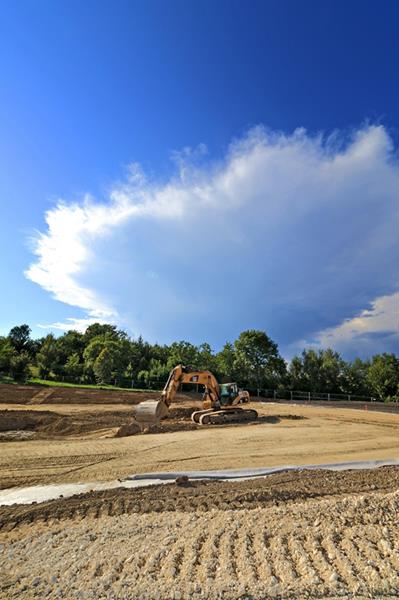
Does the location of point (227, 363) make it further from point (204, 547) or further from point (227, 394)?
point (204, 547)

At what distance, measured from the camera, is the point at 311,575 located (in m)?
3.91

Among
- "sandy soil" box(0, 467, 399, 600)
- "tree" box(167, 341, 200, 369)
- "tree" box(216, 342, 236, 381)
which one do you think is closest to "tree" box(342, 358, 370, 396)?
"tree" box(216, 342, 236, 381)

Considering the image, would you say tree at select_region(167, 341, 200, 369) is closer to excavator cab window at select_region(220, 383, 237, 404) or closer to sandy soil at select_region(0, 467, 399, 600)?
excavator cab window at select_region(220, 383, 237, 404)

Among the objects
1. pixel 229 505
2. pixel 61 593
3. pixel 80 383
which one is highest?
A: pixel 80 383

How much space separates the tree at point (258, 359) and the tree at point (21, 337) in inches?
1520

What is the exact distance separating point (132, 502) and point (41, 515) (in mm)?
1423

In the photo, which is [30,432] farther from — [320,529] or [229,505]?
[320,529]

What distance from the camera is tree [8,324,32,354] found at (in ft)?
215

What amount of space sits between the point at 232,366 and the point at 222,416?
113 ft

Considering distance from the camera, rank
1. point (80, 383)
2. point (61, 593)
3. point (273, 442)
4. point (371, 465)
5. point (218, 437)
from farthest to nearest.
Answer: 1. point (80, 383)
2. point (218, 437)
3. point (273, 442)
4. point (371, 465)
5. point (61, 593)

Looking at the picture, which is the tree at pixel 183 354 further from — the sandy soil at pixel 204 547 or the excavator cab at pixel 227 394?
the sandy soil at pixel 204 547

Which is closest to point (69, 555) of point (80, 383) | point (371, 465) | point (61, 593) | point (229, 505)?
point (61, 593)

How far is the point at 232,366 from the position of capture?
5203 centimetres

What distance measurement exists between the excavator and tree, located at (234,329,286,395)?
31.3 m
